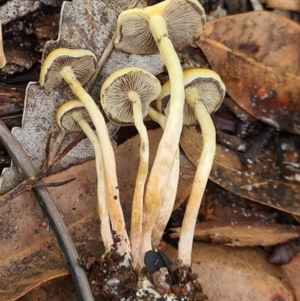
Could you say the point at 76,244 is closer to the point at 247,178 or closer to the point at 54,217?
the point at 54,217

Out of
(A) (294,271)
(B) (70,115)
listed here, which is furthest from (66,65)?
(A) (294,271)

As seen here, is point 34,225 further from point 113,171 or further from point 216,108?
point 216,108

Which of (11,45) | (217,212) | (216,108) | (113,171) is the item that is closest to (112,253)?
(113,171)

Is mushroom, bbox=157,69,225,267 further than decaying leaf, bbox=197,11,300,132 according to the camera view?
No

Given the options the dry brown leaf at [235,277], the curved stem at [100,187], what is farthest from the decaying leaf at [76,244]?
the curved stem at [100,187]

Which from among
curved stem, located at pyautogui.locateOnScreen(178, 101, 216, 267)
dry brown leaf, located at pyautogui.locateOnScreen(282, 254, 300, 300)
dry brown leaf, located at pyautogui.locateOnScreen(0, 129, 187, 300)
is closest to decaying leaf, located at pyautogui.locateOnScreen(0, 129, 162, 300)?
dry brown leaf, located at pyautogui.locateOnScreen(0, 129, 187, 300)

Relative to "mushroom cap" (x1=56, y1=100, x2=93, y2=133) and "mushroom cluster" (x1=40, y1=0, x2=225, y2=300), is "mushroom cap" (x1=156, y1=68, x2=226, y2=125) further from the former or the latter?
"mushroom cap" (x1=56, y1=100, x2=93, y2=133)

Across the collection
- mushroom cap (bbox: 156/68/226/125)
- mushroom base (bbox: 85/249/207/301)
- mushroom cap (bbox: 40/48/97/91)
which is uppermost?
mushroom cap (bbox: 40/48/97/91)
